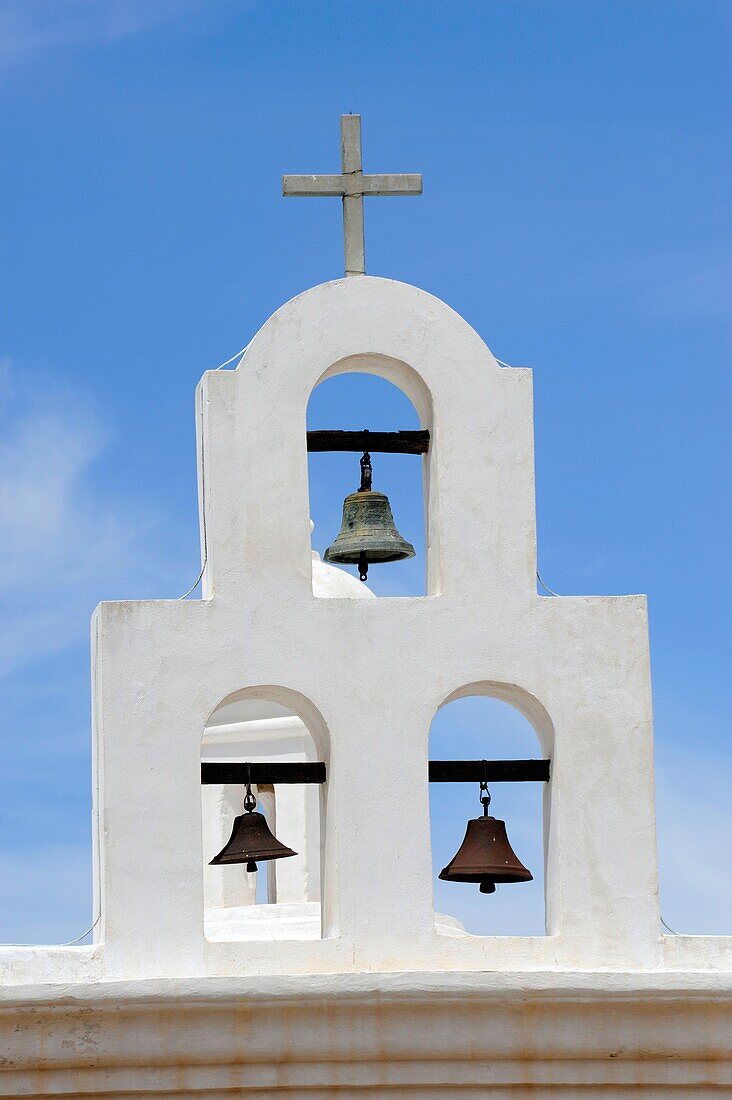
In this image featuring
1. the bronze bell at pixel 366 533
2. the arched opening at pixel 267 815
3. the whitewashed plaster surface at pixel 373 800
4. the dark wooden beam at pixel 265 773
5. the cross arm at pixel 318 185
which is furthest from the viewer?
the arched opening at pixel 267 815

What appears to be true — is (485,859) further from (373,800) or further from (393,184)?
(393,184)

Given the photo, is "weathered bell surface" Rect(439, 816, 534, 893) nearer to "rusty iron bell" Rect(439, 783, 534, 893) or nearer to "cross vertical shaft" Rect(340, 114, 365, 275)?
"rusty iron bell" Rect(439, 783, 534, 893)

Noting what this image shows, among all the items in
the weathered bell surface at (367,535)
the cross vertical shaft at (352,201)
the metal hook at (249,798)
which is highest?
the cross vertical shaft at (352,201)

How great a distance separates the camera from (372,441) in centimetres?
1121

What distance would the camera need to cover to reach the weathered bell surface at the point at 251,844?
436 inches

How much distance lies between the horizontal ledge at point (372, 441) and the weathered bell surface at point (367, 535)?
0.48 metres

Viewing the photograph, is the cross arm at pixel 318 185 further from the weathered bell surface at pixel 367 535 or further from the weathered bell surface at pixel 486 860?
the weathered bell surface at pixel 486 860

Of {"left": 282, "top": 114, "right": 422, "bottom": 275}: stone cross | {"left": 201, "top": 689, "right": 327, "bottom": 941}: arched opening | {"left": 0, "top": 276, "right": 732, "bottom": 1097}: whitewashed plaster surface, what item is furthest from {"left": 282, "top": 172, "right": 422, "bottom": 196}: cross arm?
{"left": 201, "top": 689, "right": 327, "bottom": 941}: arched opening

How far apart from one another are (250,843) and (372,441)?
2.07 meters

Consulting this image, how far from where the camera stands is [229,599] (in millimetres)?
10586

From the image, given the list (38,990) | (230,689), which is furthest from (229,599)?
(38,990)

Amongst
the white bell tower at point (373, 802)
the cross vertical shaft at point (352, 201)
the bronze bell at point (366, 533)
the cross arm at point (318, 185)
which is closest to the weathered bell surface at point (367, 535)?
the bronze bell at point (366, 533)

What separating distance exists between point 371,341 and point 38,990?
11.3 feet

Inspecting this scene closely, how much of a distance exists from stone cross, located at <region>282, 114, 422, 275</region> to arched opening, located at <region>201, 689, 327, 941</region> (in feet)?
12.0
